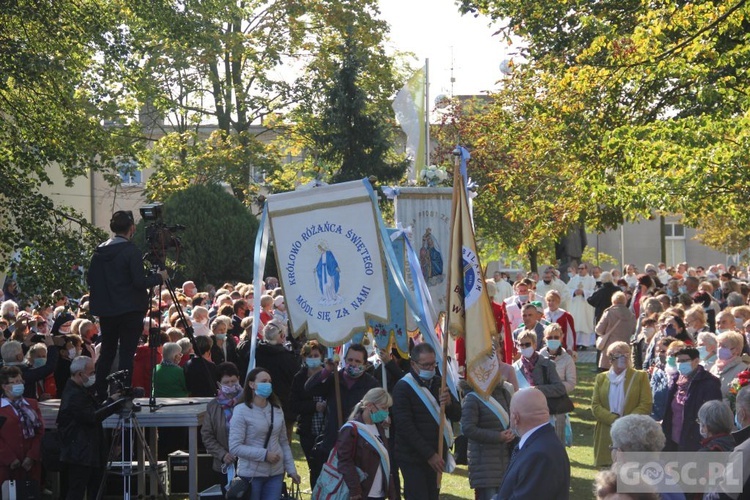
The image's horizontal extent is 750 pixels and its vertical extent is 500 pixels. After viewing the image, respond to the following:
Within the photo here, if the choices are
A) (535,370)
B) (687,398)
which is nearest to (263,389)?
(535,370)

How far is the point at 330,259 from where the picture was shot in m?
11.1

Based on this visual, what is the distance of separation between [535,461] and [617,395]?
653 cm

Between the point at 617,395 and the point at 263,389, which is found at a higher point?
the point at 263,389

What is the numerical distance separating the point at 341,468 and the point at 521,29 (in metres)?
17.3

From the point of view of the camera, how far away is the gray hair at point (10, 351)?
12.3m

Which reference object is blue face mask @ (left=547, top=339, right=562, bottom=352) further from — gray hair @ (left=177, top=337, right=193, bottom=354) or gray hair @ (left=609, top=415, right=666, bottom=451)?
gray hair @ (left=609, top=415, right=666, bottom=451)

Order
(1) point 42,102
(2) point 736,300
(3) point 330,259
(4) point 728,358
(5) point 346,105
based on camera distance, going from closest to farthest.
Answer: (3) point 330,259 < (4) point 728,358 < (1) point 42,102 < (2) point 736,300 < (5) point 346,105

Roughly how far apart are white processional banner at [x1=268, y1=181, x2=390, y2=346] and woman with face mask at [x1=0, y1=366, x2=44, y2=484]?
277 cm

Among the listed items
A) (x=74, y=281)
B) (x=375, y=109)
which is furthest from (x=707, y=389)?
(x=375, y=109)

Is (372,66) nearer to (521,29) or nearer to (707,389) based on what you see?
(521,29)

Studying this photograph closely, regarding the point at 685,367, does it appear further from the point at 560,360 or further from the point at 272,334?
the point at 272,334

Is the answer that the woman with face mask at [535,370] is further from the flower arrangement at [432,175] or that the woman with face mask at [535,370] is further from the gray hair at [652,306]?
the gray hair at [652,306]

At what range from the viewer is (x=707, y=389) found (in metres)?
11.6

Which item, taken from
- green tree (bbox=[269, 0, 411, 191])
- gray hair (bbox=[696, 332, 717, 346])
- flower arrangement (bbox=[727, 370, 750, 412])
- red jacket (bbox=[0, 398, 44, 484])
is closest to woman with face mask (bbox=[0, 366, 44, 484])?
red jacket (bbox=[0, 398, 44, 484])
